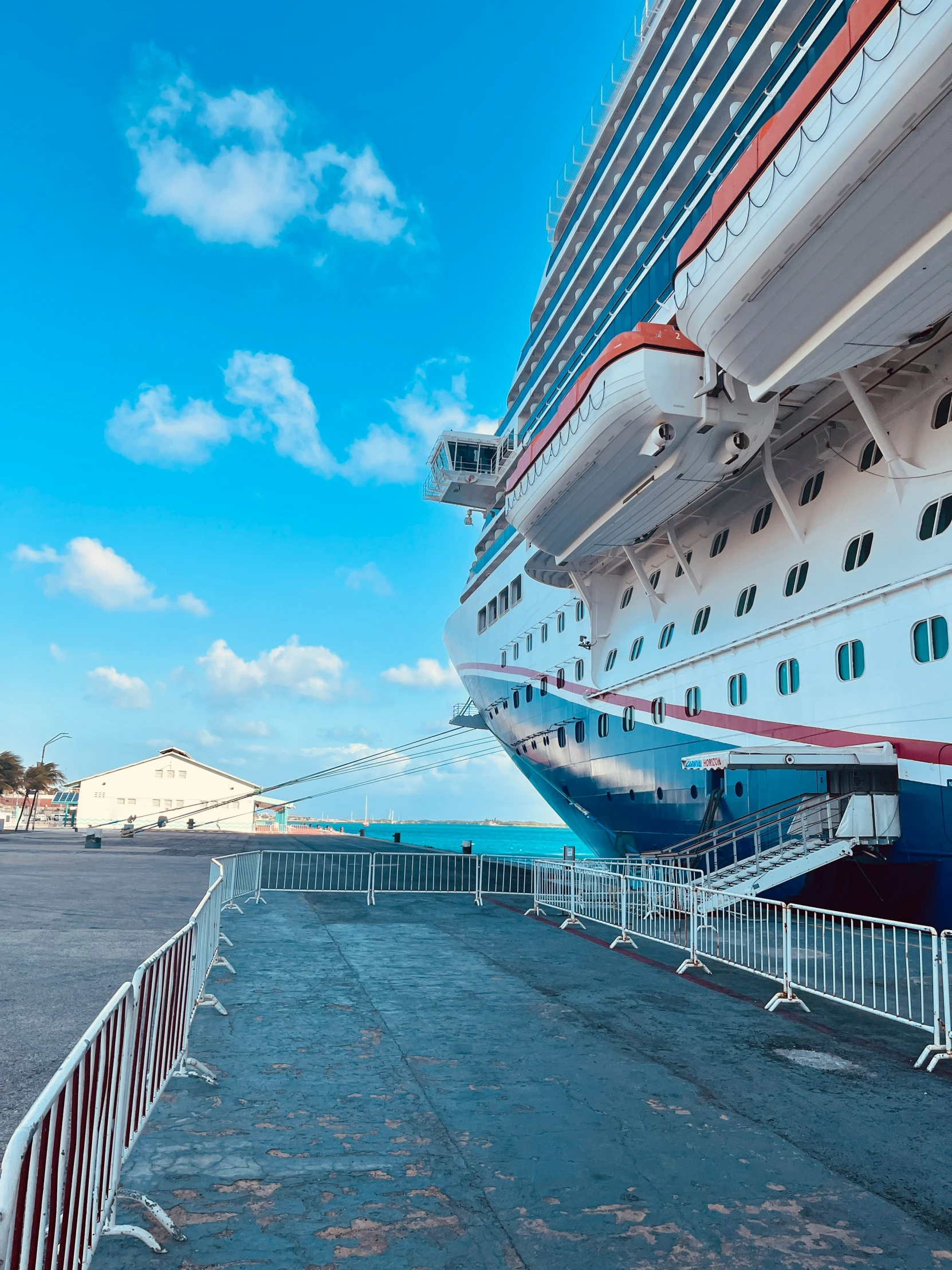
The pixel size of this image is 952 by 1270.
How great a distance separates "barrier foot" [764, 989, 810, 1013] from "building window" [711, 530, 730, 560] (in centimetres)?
1208

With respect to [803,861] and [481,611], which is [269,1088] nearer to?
[803,861]

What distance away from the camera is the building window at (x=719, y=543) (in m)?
19.3

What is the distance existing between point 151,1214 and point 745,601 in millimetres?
16233

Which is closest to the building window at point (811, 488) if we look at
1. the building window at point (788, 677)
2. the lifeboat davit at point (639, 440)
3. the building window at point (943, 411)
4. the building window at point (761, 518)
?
the building window at point (761, 518)

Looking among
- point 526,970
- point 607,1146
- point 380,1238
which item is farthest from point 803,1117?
point 526,970

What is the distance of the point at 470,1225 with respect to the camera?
3846 millimetres

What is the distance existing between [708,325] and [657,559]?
10.4 metres

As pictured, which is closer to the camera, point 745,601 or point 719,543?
point 745,601

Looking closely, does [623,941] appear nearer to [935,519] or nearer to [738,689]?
[738,689]

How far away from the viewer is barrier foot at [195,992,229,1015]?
7.69 metres

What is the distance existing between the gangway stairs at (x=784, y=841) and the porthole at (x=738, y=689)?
2154 mm

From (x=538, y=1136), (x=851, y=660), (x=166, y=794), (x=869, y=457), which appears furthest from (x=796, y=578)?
(x=166, y=794)

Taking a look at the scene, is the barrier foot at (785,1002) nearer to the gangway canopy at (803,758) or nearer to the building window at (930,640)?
the gangway canopy at (803,758)

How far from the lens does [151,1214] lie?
3.80 metres
